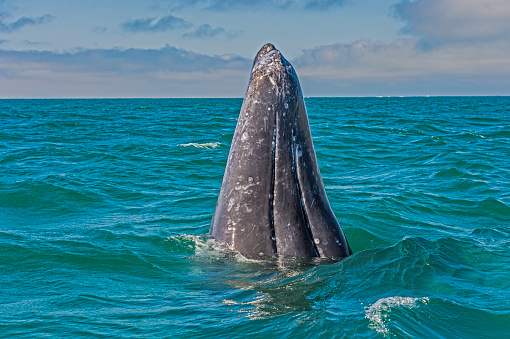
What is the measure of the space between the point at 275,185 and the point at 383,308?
5.09ft

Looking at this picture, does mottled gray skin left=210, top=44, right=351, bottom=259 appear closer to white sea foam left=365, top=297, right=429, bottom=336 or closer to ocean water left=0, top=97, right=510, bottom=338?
ocean water left=0, top=97, right=510, bottom=338

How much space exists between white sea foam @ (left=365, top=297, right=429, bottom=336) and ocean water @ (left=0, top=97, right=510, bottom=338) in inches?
0.6

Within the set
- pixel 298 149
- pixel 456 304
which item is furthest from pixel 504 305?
pixel 298 149

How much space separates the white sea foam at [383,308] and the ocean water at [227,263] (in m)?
0.02

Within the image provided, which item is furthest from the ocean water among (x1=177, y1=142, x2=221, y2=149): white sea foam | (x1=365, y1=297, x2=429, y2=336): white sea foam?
(x1=177, y1=142, x2=221, y2=149): white sea foam

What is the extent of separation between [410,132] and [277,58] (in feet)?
79.7

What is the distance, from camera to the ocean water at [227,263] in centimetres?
475

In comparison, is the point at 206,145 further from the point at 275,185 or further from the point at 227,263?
the point at 275,185

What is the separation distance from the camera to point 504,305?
534cm

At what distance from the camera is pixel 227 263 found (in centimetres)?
577

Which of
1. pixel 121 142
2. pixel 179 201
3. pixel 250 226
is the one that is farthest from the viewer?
pixel 121 142

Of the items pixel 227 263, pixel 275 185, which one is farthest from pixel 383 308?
pixel 227 263

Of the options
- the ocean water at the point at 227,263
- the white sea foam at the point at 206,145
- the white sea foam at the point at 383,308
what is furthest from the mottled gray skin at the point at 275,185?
the white sea foam at the point at 206,145

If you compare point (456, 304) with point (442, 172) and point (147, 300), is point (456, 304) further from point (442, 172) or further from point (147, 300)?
point (442, 172)
